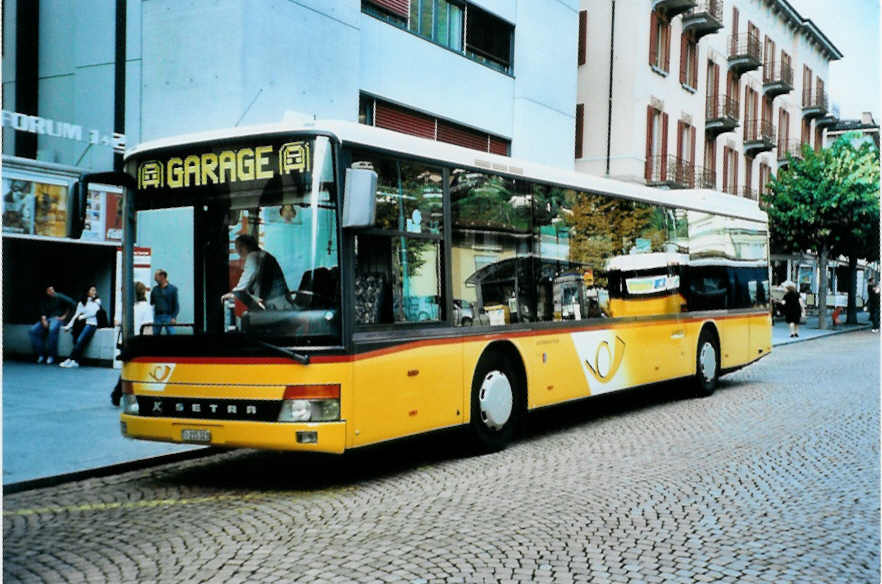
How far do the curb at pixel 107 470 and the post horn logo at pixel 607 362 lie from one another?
421cm

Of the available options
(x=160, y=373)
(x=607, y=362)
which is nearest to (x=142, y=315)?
(x=160, y=373)

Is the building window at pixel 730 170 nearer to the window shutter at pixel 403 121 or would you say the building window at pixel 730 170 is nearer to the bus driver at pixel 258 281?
the window shutter at pixel 403 121


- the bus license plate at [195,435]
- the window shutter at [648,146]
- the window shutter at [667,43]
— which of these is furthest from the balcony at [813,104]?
the bus license plate at [195,435]

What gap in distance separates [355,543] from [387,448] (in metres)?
3.92

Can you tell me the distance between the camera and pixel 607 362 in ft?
35.7

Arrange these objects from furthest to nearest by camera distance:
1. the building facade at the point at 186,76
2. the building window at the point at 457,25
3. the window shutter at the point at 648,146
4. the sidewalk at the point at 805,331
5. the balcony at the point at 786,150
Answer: the balcony at the point at 786,150, the window shutter at the point at 648,146, the sidewalk at the point at 805,331, the building window at the point at 457,25, the building facade at the point at 186,76

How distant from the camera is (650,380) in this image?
39.1 ft

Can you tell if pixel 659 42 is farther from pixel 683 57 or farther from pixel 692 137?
pixel 692 137

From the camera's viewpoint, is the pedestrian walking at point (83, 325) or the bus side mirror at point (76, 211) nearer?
the bus side mirror at point (76, 211)

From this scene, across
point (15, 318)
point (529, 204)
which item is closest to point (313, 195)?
point (529, 204)

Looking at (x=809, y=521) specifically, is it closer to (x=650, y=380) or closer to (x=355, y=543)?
(x=355, y=543)

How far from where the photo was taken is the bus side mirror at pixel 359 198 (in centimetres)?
677

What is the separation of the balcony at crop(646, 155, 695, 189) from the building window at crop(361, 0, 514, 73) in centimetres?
1136

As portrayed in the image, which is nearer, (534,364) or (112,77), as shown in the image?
(534,364)
